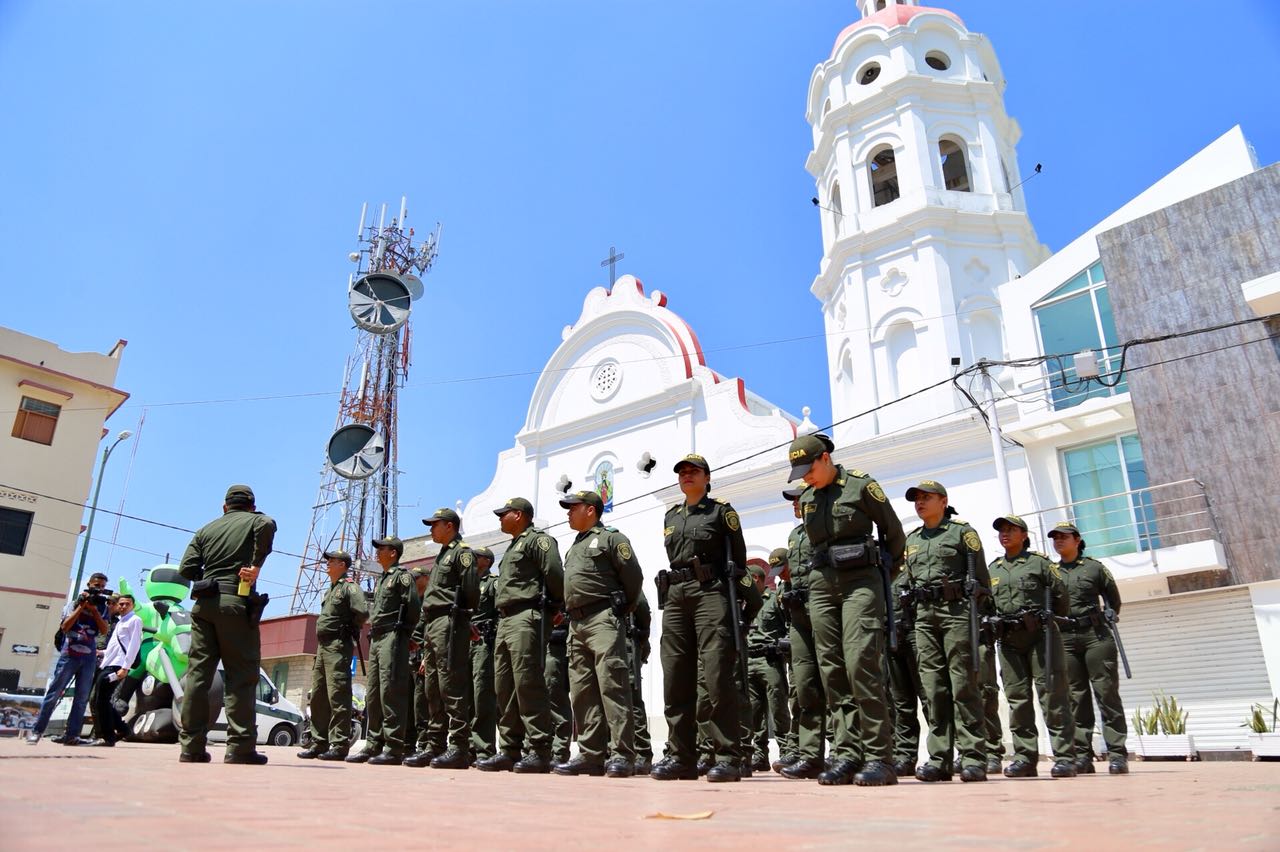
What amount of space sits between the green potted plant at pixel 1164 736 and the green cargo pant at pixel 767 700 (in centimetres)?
596

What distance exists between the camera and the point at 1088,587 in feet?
26.8

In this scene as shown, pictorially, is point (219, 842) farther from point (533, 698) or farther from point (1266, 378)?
point (1266, 378)

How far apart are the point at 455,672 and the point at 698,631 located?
2593 millimetres

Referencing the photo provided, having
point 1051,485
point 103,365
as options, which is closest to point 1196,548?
point 1051,485

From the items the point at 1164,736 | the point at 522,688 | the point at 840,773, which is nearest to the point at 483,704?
the point at 522,688

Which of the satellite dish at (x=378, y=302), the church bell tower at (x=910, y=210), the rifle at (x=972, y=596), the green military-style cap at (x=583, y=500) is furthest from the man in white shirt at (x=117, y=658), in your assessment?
the satellite dish at (x=378, y=302)

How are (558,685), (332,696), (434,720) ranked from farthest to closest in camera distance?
(558,685) < (332,696) < (434,720)

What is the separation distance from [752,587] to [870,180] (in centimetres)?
1743

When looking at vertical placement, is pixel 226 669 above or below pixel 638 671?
below

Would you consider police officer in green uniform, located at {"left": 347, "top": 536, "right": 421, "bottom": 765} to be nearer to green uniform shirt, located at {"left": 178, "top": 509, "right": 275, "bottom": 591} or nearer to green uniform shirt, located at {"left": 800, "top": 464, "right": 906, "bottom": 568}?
green uniform shirt, located at {"left": 178, "top": 509, "right": 275, "bottom": 591}

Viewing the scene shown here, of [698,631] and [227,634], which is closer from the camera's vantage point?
[698,631]

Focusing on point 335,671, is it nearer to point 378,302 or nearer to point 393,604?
point 393,604

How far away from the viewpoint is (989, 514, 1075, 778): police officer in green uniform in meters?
6.63

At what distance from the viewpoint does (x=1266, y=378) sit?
13.4 metres
